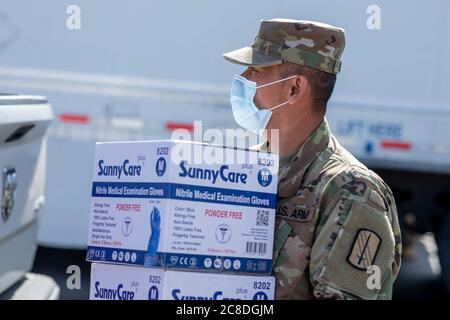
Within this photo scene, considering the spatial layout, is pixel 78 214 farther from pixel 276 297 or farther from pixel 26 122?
pixel 276 297

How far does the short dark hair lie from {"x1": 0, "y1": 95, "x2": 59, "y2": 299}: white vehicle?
1.15 metres

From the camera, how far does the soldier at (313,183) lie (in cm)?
227

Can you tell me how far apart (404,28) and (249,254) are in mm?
4183

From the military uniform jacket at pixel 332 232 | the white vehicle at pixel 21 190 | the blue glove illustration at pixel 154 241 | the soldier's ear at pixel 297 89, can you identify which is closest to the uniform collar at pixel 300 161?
the military uniform jacket at pixel 332 232

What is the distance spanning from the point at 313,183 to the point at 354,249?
242mm

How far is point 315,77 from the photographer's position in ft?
8.13

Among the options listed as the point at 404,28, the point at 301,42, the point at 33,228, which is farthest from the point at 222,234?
the point at 404,28

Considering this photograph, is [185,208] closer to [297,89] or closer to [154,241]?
[154,241]

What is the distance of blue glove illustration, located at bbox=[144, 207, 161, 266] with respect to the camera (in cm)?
219

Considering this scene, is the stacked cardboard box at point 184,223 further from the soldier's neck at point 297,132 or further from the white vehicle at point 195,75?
the white vehicle at point 195,75

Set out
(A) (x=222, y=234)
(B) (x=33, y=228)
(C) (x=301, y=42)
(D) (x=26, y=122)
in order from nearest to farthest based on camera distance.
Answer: (A) (x=222, y=234)
(C) (x=301, y=42)
(D) (x=26, y=122)
(B) (x=33, y=228)

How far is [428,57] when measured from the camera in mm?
6191

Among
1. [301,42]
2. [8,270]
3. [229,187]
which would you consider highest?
[301,42]

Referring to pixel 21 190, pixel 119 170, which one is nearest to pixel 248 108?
pixel 119 170
